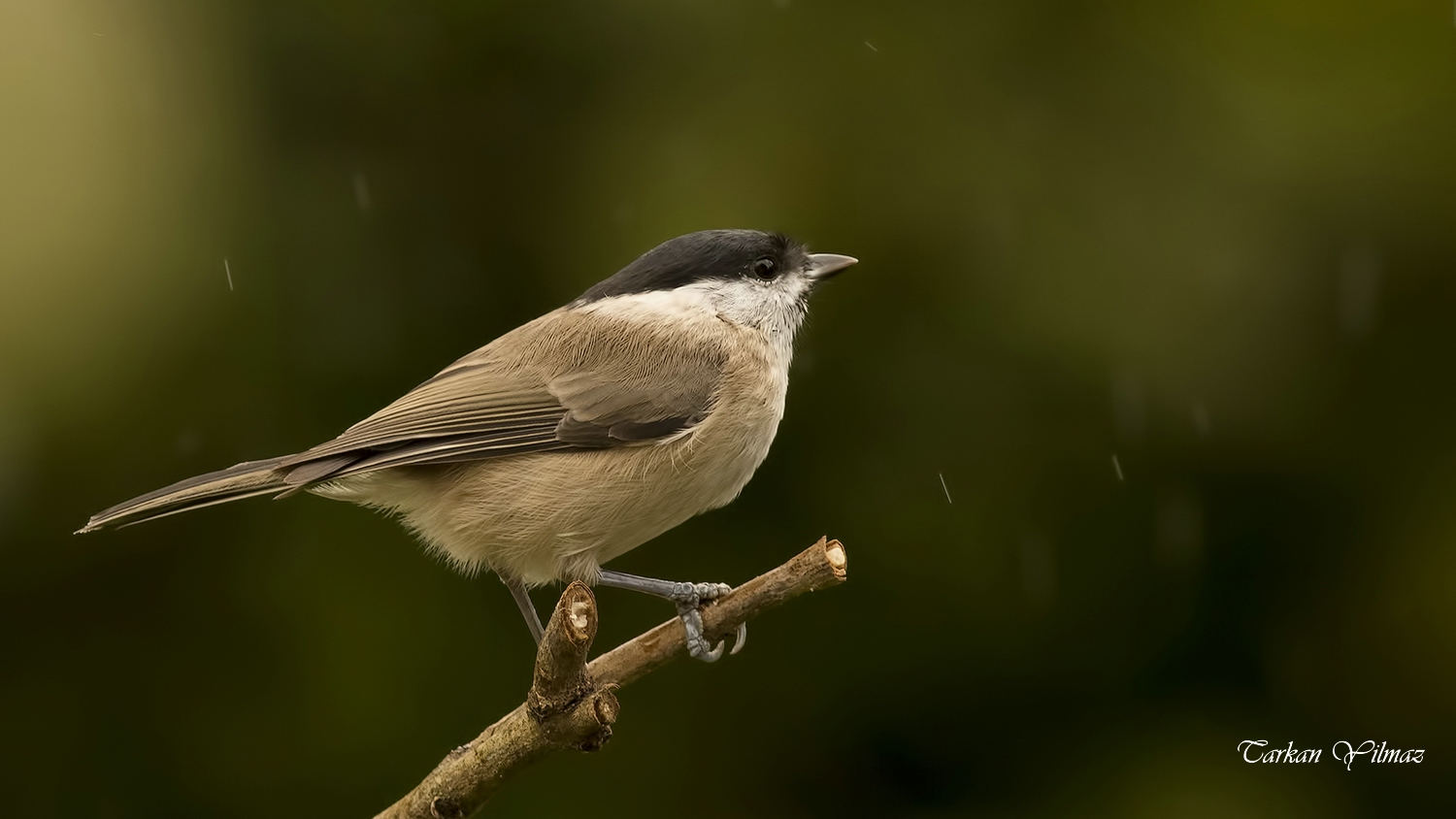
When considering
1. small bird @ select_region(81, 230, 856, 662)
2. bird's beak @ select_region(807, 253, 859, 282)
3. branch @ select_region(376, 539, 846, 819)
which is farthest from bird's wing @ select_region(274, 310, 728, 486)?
branch @ select_region(376, 539, 846, 819)

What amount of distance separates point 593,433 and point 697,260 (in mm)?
518

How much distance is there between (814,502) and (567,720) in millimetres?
1065

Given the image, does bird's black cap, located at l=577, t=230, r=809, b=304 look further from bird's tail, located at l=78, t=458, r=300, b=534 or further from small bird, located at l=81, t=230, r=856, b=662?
bird's tail, located at l=78, t=458, r=300, b=534

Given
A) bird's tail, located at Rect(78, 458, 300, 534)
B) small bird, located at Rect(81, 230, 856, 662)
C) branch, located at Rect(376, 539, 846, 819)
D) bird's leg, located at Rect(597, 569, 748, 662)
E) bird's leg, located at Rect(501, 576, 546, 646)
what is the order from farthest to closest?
bird's leg, located at Rect(501, 576, 546, 646)
small bird, located at Rect(81, 230, 856, 662)
bird's tail, located at Rect(78, 458, 300, 534)
bird's leg, located at Rect(597, 569, 748, 662)
branch, located at Rect(376, 539, 846, 819)

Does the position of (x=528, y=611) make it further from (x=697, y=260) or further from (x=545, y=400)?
(x=697, y=260)

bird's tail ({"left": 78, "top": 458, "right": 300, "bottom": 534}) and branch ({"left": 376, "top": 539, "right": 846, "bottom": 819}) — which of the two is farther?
bird's tail ({"left": 78, "top": 458, "right": 300, "bottom": 534})

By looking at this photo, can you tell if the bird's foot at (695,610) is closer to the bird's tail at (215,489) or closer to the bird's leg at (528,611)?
the bird's leg at (528,611)

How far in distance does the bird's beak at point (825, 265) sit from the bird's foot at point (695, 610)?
900 mm

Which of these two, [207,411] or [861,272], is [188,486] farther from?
[861,272]

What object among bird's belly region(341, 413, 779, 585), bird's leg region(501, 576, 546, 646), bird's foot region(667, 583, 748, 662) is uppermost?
bird's belly region(341, 413, 779, 585)

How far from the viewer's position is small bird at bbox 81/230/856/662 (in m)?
2.64

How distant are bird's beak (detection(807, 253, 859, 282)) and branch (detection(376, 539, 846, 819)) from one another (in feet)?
3.02

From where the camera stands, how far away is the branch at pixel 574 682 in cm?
214

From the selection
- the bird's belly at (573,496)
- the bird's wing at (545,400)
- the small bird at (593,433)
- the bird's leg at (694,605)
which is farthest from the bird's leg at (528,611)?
the bird's leg at (694,605)
